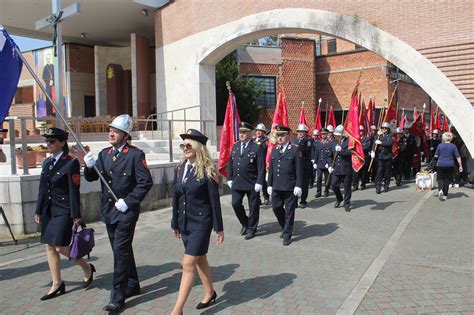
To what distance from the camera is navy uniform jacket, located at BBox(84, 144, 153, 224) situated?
13.8ft

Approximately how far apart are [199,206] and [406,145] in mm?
12770

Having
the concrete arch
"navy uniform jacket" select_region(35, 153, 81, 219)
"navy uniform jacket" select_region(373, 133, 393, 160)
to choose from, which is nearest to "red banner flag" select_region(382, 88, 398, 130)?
"navy uniform jacket" select_region(373, 133, 393, 160)

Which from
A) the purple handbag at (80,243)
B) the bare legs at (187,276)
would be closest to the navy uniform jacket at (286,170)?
the bare legs at (187,276)

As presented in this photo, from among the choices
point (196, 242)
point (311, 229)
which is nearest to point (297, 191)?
Answer: point (311, 229)

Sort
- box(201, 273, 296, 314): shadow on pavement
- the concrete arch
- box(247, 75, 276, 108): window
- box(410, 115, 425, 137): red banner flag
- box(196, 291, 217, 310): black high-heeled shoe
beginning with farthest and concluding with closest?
box(247, 75, 276, 108): window < box(410, 115, 425, 137): red banner flag < the concrete arch < box(201, 273, 296, 314): shadow on pavement < box(196, 291, 217, 310): black high-heeled shoe

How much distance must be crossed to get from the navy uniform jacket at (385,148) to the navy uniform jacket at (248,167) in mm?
6294

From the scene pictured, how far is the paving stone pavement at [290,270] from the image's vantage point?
4.39 meters

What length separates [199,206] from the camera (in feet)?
13.6

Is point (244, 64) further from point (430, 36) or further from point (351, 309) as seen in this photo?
point (351, 309)

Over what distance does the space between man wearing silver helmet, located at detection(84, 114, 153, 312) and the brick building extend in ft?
72.8

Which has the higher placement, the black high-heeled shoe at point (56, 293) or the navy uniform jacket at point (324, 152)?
the navy uniform jacket at point (324, 152)

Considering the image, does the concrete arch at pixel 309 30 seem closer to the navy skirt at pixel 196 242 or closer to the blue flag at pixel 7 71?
the navy skirt at pixel 196 242

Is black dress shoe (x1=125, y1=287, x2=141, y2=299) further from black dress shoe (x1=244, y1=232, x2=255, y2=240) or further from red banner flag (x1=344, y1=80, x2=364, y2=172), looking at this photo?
red banner flag (x1=344, y1=80, x2=364, y2=172)

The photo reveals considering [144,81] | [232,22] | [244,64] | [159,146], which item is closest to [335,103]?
[244,64]
